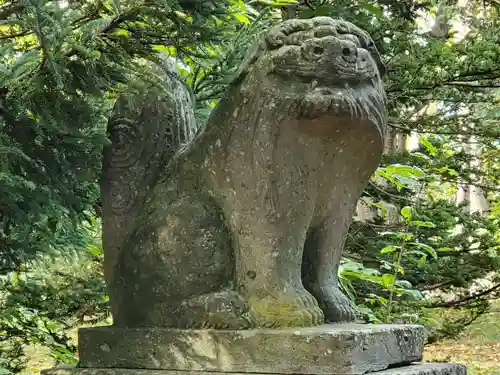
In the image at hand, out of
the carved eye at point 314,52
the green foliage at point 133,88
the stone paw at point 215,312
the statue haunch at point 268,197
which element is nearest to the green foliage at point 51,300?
the green foliage at point 133,88

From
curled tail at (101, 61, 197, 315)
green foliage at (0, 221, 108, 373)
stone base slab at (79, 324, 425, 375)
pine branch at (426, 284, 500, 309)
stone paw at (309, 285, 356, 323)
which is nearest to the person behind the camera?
stone base slab at (79, 324, 425, 375)

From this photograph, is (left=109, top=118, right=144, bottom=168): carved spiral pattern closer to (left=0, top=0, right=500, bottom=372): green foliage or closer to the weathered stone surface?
(left=0, top=0, right=500, bottom=372): green foliage

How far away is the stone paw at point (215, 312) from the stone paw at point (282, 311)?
0.10 feet

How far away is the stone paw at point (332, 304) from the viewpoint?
2.35 metres

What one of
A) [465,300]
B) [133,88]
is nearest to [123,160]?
[133,88]

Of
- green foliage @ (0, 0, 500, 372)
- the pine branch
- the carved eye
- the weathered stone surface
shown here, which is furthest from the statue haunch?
the pine branch

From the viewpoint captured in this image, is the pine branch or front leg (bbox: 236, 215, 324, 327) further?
the pine branch

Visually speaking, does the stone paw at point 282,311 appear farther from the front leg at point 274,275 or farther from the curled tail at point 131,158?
the curled tail at point 131,158

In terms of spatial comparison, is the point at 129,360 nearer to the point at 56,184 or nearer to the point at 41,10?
the point at 56,184

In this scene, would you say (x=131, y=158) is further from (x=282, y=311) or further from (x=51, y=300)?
(x=51, y=300)

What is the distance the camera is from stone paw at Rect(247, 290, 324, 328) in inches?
83.7

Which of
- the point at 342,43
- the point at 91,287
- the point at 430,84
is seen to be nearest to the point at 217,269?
the point at 342,43

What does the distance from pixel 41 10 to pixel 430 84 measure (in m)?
3.73

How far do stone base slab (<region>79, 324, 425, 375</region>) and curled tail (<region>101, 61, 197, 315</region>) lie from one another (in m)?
0.24
